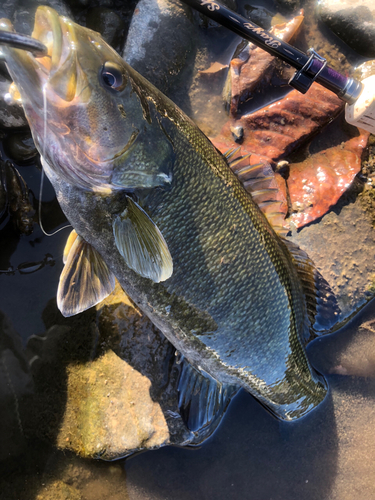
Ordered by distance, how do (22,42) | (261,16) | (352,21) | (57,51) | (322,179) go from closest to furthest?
(22,42)
(57,51)
(322,179)
(352,21)
(261,16)

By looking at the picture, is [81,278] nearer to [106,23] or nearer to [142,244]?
[142,244]

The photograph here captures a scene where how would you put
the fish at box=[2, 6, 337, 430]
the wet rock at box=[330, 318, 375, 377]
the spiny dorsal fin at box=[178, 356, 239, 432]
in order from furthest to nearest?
the wet rock at box=[330, 318, 375, 377] < the spiny dorsal fin at box=[178, 356, 239, 432] < the fish at box=[2, 6, 337, 430]

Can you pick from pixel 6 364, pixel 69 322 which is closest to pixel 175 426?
pixel 69 322

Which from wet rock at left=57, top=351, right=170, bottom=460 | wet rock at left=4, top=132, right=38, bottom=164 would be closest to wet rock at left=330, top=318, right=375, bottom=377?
wet rock at left=57, top=351, right=170, bottom=460

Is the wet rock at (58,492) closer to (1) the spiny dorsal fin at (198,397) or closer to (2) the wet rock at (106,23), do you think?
(1) the spiny dorsal fin at (198,397)

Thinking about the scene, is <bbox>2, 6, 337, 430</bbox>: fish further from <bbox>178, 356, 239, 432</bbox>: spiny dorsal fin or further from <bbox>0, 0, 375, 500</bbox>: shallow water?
<bbox>0, 0, 375, 500</bbox>: shallow water

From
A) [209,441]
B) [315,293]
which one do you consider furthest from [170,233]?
[209,441]

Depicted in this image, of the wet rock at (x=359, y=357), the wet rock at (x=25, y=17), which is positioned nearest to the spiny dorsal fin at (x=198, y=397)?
the wet rock at (x=359, y=357)
